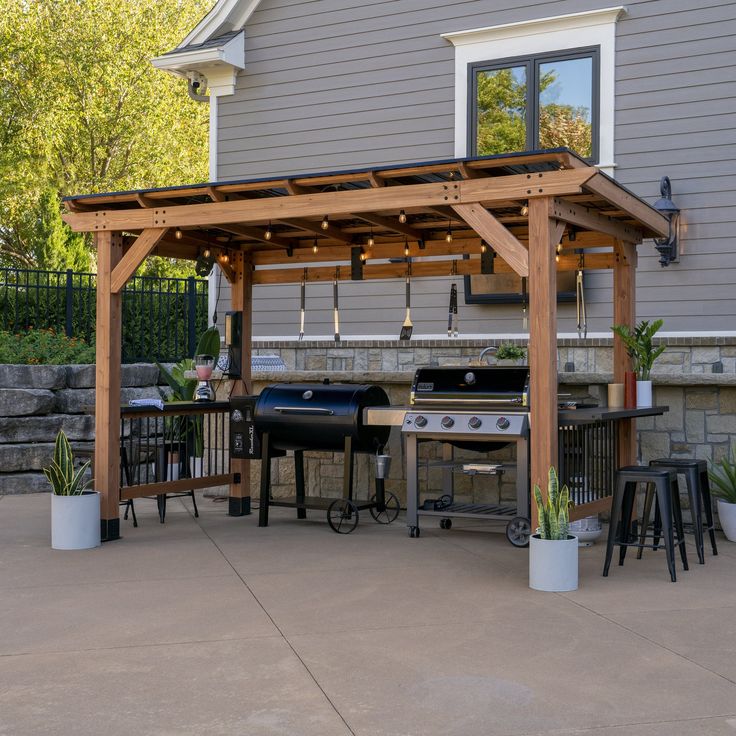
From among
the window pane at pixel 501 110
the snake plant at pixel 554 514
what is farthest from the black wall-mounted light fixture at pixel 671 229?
the snake plant at pixel 554 514

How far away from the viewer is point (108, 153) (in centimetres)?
2084

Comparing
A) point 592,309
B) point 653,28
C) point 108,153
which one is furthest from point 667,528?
point 108,153

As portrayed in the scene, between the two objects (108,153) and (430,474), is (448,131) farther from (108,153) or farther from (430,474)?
(108,153)

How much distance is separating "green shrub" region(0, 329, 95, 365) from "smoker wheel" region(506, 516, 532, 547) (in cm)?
599

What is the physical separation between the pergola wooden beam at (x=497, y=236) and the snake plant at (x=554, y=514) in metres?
1.32

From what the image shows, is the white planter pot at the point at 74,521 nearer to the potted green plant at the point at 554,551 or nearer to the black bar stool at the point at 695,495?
A: the potted green plant at the point at 554,551

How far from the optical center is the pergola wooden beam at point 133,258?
294 inches

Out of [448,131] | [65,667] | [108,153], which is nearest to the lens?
[65,667]

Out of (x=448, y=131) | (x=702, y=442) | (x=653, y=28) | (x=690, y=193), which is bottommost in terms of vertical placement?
(x=702, y=442)

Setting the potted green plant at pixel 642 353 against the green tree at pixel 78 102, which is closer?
the potted green plant at pixel 642 353

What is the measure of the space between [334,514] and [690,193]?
4324 millimetres

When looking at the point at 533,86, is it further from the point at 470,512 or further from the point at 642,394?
the point at 470,512

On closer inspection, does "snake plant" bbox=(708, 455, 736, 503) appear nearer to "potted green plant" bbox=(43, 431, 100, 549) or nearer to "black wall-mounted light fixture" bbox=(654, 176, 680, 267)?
"black wall-mounted light fixture" bbox=(654, 176, 680, 267)

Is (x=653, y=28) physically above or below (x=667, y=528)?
above
